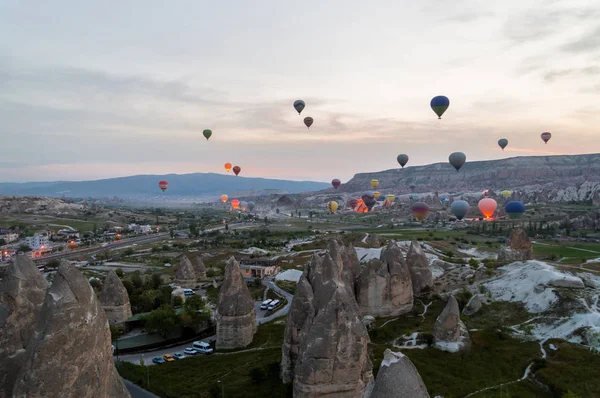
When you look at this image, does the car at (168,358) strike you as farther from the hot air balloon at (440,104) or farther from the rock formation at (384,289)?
the hot air balloon at (440,104)

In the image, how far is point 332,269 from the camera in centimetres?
2491

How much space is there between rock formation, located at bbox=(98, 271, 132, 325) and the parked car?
9870 mm

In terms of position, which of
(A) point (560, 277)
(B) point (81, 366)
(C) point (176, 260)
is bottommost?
(C) point (176, 260)

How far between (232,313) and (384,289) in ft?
50.3

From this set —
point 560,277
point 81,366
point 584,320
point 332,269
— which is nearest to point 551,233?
point 560,277

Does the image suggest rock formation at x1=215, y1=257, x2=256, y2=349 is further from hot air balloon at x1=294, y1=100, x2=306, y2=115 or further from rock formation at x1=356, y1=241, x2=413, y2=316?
hot air balloon at x1=294, y1=100, x2=306, y2=115

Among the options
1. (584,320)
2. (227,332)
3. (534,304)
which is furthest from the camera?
(534,304)

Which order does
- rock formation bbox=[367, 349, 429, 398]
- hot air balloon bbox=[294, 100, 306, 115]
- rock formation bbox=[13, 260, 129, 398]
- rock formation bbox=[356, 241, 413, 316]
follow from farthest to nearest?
1. hot air balloon bbox=[294, 100, 306, 115]
2. rock formation bbox=[356, 241, 413, 316]
3. rock formation bbox=[13, 260, 129, 398]
4. rock formation bbox=[367, 349, 429, 398]

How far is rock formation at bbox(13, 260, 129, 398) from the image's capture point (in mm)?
14031

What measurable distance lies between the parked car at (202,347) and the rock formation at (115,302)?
9870 millimetres

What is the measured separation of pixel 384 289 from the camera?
41.5m

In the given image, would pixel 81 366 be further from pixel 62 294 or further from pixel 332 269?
pixel 332 269

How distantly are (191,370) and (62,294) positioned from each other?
1855cm

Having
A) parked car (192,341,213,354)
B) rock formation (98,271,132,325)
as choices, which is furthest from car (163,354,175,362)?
rock formation (98,271,132,325)
